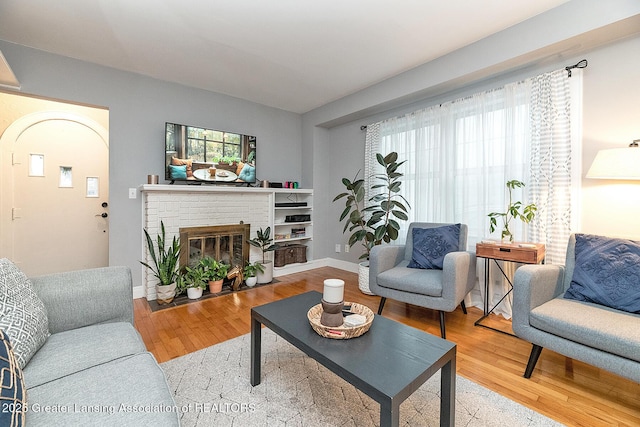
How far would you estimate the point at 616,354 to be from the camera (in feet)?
4.53

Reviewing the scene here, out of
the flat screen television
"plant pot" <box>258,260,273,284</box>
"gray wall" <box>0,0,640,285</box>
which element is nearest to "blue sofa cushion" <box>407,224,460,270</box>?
"gray wall" <box>0,0,640,285</box>

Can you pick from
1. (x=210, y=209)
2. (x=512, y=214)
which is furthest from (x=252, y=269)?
(x=512, y=214)

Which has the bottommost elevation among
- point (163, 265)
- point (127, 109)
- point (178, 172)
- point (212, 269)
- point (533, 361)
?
point (533, 361)

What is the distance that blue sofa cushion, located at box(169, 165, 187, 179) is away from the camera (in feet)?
10.7

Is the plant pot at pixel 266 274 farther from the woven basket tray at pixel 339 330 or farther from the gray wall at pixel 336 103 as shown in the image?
the woven basket tray at pixel 339 330

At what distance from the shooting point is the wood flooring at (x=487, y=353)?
1.49m

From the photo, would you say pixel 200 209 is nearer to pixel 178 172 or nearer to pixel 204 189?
pixel 204 189

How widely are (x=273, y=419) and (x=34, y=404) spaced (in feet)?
3.01

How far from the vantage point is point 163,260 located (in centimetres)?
309

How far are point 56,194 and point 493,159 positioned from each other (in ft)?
16.9

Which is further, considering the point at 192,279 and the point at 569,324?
the point at 192,279

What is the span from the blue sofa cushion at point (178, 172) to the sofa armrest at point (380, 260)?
2.33 meters

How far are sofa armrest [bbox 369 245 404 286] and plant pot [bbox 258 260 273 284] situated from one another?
1622 millimetres

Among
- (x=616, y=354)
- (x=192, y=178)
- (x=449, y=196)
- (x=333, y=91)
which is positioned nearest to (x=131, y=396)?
(x=616, y=354)
